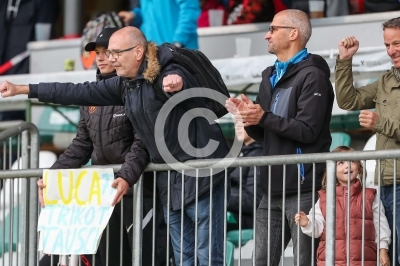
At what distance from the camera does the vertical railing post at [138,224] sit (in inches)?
304

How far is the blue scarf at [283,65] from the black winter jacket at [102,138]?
1.06 metres

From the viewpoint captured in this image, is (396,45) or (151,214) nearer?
(396,45)

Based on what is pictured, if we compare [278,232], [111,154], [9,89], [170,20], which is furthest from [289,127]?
[170,20]

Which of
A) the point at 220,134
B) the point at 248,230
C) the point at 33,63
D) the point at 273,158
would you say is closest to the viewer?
the point at 273,158

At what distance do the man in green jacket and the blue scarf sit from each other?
0.25 meters

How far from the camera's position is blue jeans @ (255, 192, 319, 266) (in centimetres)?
732

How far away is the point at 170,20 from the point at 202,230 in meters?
4.17

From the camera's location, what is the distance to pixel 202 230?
7.57 m

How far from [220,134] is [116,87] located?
0.80 m

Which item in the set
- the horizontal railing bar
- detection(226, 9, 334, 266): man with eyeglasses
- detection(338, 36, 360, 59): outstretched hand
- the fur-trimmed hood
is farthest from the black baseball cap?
detection(338, 36, 360, 59): outstretched hand

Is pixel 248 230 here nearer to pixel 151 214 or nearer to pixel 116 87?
pixel 151 214

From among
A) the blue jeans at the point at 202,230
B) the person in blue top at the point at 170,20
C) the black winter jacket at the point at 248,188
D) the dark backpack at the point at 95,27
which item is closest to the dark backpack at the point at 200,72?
the blue jeans at the point at 202,230

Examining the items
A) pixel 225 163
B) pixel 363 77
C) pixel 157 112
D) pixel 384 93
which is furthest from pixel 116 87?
pixel 363 77

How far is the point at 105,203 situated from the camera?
776cm
